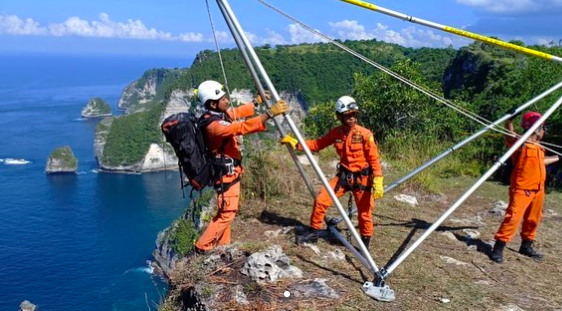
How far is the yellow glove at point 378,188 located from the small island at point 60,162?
110 m

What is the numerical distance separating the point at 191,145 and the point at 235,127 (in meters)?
0.55

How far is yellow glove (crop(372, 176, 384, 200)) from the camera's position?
5504mm

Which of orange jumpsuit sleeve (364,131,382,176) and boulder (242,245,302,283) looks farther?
orange jumpsuit sleeve (364,131,382,176)

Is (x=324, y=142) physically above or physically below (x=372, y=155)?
above

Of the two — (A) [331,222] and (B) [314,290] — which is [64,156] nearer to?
(A) [331,222]

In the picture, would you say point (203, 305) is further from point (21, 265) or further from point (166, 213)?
point (166, 213)

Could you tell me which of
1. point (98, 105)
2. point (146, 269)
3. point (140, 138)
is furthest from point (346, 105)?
point (98, 105)

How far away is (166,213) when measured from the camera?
8044 cm

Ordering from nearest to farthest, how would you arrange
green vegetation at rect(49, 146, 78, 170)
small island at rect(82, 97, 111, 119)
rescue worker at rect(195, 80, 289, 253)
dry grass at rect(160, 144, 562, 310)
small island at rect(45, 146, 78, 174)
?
1. dry grass at rect(160, 144, 562, 310)
2. rescue worker at rect(195, 80, 289, 253)
3. small island at rect(45, 146, 78, 174)
4. green vegetation at rect(49, 146, 78, 170)
5. small island at rect(82, 97, 111, 119)

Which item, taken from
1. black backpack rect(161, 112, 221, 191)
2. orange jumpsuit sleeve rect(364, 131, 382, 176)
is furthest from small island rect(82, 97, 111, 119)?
Result: orange jumpsuit sleeve rect(364, 131, 382, 176)

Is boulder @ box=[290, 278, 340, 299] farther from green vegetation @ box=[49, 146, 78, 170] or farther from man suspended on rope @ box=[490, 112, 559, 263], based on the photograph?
green vegetation @ box=[49, 146, 78, 170]

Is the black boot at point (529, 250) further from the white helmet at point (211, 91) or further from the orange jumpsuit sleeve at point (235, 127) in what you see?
the white helmet at point (211, 91)

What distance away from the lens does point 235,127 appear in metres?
5.02

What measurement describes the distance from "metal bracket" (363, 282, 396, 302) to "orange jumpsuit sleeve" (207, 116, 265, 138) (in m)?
2.08
